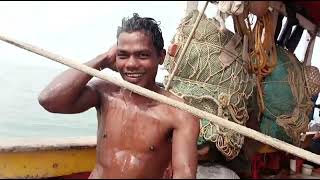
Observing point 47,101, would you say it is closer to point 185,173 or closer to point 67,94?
point 67,94

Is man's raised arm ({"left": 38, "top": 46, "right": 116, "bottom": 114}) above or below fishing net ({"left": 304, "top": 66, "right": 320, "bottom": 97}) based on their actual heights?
above

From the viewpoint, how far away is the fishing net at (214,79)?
121 inches

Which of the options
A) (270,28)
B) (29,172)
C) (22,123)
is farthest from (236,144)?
(22,123)

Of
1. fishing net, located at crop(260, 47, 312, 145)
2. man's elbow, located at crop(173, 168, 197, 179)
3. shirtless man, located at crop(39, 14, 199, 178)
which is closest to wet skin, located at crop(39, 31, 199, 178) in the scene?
shirtless man, located at crop(39, 14, 199, 178)

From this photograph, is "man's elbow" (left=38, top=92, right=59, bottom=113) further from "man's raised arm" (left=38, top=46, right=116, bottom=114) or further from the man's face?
the man's face

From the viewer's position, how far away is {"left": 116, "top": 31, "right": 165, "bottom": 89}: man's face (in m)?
2.00

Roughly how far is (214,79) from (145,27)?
1.19 m

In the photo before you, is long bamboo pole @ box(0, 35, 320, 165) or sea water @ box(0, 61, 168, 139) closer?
long bamboo pole @ box(0, 35, 320, 165)

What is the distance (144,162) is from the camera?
2070 millimetres

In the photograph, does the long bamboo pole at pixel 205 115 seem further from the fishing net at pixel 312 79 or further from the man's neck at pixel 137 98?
the fishing net at pixel 312 79

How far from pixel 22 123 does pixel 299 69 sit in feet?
25.5

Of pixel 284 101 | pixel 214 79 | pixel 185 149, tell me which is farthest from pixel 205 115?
pixel 284 101

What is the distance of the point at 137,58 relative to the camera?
2014 mm

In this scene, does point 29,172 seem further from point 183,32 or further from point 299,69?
point 299,69
